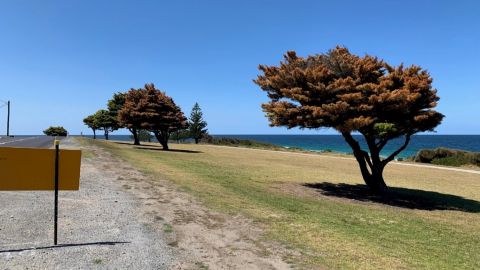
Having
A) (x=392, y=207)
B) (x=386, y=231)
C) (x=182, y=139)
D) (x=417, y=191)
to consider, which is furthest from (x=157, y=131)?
(x=182, y=139)

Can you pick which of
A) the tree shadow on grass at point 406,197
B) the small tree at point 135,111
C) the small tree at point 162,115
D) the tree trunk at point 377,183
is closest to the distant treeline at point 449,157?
the tree shadow on grass at point 406,197

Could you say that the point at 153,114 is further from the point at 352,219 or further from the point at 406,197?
the point at 352,219

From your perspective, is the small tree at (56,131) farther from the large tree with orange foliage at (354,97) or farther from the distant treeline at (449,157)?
the large tree with orange foliage at (354,97)

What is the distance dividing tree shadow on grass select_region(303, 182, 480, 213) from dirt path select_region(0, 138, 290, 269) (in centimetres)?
805

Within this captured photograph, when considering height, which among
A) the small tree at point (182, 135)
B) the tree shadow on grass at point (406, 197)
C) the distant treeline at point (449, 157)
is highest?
the small tree at point (182, 135)

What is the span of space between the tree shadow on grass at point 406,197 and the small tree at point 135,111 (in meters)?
29.4

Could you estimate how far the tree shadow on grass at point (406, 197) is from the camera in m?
16.2

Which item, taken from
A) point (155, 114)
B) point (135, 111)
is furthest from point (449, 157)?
point (135, 111)

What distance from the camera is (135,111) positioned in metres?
47.4

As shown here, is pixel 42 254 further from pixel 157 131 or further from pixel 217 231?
pixel 157 131

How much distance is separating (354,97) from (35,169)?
1162cm

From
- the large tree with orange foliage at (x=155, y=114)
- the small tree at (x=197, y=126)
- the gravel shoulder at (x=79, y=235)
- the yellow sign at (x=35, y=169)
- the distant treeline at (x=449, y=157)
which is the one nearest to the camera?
the gravel shoulder at (x=79, y=235)

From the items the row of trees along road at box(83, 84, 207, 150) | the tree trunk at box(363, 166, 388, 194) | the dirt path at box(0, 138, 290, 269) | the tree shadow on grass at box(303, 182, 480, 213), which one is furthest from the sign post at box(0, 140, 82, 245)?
the row of trees along road at box(83, 84, 207, 150)

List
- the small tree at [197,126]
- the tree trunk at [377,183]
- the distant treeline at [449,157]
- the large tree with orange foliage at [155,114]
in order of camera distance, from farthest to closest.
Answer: the small tree at [197,126] → the large tree with orange foliage at [155,114] → the distant treeline at [449,157] → the tree trunk at [377,183]
